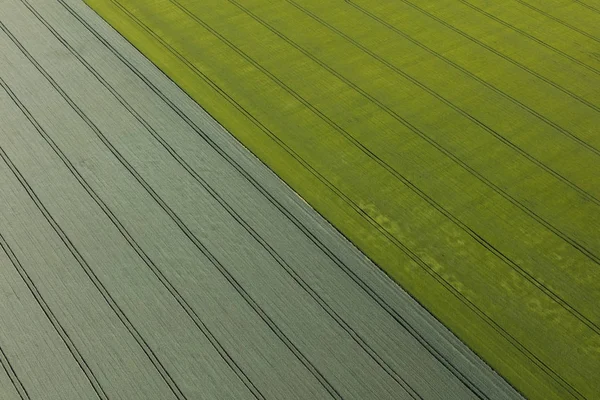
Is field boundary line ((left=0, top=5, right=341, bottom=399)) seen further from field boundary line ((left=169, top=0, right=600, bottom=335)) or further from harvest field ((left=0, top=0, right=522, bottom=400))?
field boundary line ((left=169, top=0, right=600, bottom=335))

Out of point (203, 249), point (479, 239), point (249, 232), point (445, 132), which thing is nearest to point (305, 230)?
point (249, 232)

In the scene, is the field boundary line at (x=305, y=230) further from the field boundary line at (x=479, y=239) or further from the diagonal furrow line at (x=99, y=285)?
the diagonal furrow line at (x=99, y=285)

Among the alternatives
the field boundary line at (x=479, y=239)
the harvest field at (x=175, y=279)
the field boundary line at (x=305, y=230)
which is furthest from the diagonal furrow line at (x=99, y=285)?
the field boundary line at (x=479, y=239)

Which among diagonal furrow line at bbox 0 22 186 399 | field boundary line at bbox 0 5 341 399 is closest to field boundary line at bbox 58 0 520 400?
field boundary line at bbox 0 5 341 399

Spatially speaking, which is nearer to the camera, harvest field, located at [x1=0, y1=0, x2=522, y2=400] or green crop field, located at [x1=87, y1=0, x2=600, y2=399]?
harvest field, located at [x1=0, y1=0, x2=522, y2=400]

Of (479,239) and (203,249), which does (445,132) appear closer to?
(479,239)

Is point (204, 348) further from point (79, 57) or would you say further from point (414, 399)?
point (79, 57)

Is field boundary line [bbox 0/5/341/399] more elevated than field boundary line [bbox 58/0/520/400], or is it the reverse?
field boundary line [bbox 58/0/520/400]

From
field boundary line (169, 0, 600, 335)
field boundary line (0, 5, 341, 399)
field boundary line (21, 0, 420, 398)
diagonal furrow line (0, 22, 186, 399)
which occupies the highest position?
field boundary line (169, 0, 600, 335)
